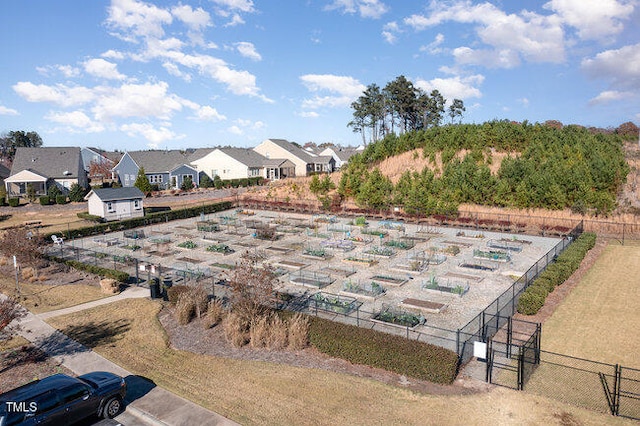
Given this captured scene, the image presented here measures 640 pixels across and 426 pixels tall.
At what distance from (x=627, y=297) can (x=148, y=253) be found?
30.9 m

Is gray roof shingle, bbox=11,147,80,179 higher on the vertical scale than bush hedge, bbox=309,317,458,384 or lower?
higher

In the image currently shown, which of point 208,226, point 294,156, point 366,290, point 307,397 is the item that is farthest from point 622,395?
point 294,156

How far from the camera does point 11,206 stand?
57.3 meters

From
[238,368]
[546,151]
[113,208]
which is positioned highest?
[546,151]

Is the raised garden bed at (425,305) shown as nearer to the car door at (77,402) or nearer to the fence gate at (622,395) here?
the fence gate at (622,395)

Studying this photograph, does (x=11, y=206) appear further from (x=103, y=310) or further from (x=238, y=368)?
(x=238, y=368)

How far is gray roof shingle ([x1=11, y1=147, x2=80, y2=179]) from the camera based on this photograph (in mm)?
65812

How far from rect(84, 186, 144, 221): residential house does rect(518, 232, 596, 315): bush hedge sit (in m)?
40.2

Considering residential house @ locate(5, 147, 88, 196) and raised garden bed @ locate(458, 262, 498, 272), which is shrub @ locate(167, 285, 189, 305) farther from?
residential house @ locate(5, 147, 88, 196)

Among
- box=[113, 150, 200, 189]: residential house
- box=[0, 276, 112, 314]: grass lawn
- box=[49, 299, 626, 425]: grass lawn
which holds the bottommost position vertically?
box=[49, 299, 626, 425]: grass lawn

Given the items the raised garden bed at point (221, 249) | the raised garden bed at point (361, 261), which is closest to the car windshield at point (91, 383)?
the raised garden bed at point (361, 261)

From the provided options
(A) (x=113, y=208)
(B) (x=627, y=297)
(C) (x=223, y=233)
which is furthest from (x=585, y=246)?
(A) (x=113, y=208)

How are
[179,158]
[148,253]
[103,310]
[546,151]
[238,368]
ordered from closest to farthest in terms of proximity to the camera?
[238,368] < [103,310] < [148,253] < [546,151] < [179,158]

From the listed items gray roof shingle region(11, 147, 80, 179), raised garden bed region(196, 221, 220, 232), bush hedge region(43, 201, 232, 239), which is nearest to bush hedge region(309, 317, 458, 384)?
raised garden bed region(196, 221, 220, 232)
